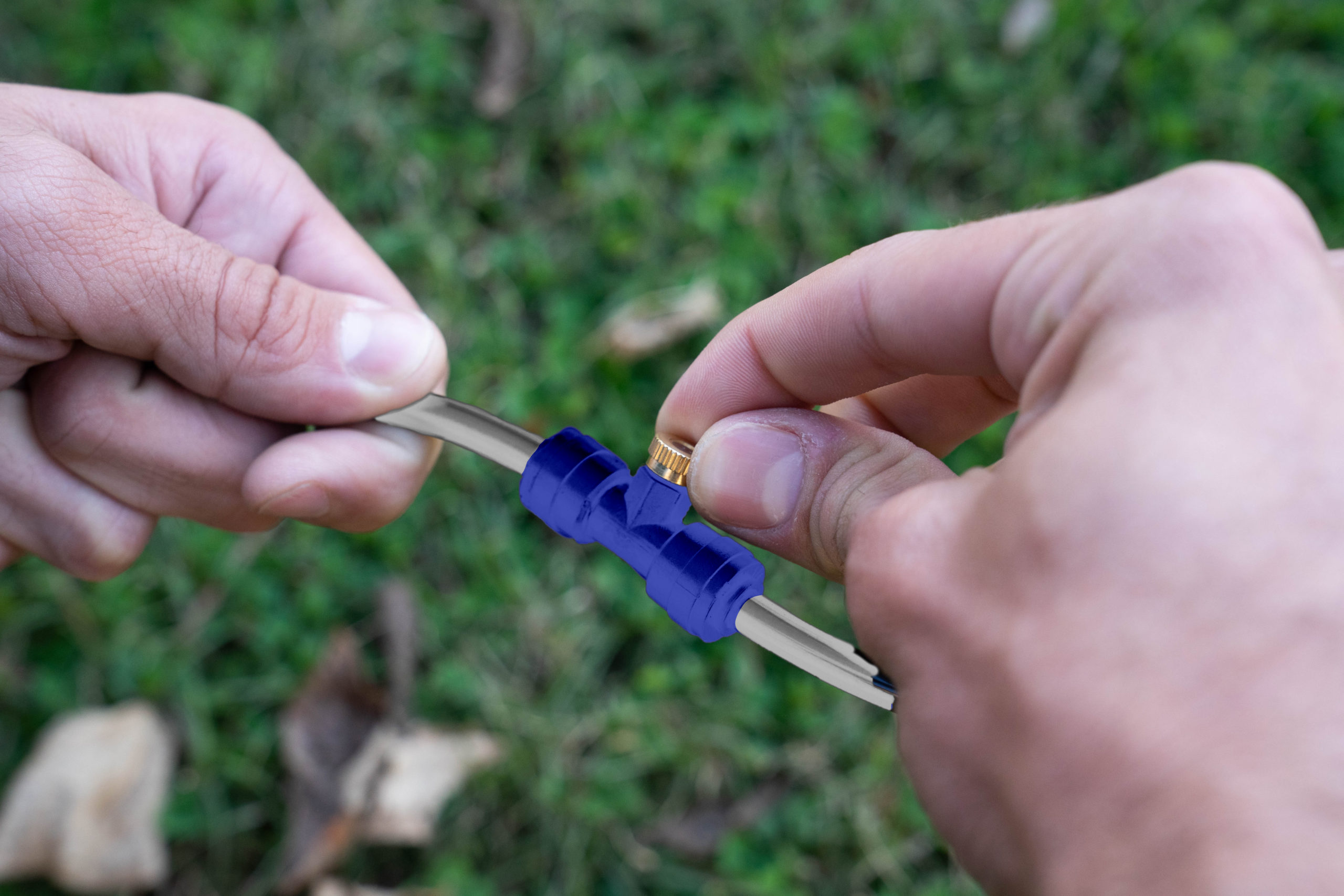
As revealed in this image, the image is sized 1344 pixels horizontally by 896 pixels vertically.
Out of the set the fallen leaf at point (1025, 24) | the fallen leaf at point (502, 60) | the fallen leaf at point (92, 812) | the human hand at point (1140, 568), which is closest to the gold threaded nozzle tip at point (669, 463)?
the human hand at point (1140, 568)

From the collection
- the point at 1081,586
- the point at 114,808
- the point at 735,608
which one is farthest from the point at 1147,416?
the point at 114,808

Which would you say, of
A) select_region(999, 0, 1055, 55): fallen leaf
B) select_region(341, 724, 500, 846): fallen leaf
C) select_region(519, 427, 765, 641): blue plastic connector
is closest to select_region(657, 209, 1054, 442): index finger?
select_region(519, 427, 765, 641): blue plastic connector

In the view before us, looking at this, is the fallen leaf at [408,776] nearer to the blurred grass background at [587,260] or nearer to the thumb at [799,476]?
the blurred grass background at [587,260]

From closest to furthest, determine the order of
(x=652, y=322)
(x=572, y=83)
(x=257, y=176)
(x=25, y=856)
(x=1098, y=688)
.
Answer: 1. (x=1098, y=688)
2. (x=257, y=176)
3. (x=25, y=856)
4. (x=652, y=322)
5. (x=572, y=83)

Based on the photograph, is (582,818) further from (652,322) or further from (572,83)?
(572,83)

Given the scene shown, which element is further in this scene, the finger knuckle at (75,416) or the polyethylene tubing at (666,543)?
the finger knuckle at (75,416)

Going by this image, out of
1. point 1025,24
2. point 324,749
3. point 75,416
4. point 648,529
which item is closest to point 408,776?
point 324,749

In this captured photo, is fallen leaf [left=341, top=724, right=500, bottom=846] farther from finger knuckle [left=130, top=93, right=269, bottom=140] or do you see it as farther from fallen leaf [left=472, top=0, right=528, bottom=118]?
fallen leaf [left=472, top=0, right=528, bottom=118]
